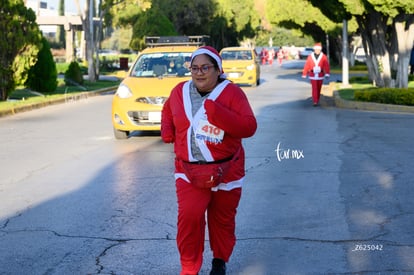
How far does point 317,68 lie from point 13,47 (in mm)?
9467

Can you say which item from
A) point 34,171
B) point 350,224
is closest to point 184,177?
point 350,224

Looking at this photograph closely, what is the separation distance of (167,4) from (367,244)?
6041cm

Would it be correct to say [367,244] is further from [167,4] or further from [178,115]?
[167,4]

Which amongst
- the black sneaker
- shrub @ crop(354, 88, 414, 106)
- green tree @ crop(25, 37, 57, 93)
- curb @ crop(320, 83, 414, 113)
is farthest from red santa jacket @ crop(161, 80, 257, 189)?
green tree @ crop(25, 37, 57, 93)

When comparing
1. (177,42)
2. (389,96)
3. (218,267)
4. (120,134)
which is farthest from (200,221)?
(177,42)

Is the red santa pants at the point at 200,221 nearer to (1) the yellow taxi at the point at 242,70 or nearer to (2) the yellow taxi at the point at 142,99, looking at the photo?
(2) the yellow taxi at the point at 142,99

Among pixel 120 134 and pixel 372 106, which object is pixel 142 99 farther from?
pixel 372 106

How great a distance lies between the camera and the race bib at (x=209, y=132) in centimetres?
509

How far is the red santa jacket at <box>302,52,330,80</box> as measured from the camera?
20.9 m

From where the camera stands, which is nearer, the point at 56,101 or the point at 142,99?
the point at 142,99

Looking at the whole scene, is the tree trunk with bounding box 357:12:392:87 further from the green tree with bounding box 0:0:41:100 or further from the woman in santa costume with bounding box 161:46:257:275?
the woman in santa costume with bounding box 161:46:257:275

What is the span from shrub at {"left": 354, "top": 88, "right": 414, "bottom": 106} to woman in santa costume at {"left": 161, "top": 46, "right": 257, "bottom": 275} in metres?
15.7

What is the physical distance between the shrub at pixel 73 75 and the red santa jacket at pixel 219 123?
28.8 metres

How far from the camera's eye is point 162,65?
15.6 m
